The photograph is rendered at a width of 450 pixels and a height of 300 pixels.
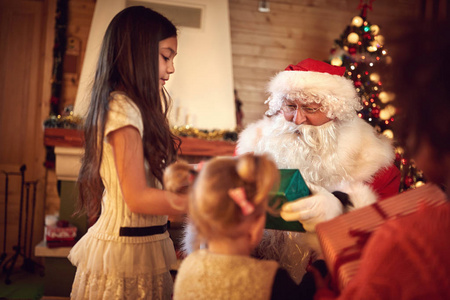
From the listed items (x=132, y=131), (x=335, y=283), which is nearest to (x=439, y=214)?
(x=335, y=283)

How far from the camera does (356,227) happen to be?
3.21 ft

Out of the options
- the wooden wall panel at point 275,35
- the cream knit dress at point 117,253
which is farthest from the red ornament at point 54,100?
the cream knit dress at point 117,253

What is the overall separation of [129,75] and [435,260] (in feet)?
3.19

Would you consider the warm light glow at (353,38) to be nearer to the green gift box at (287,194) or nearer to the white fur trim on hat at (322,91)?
the white fur trim on hat at (322,91)

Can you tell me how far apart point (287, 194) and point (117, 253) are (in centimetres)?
54

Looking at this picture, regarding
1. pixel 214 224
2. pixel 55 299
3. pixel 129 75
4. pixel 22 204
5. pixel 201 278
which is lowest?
pixel 55 299

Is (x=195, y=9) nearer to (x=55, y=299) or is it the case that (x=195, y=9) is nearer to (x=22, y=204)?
(x=22, y=204)

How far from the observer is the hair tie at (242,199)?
3.04 feet

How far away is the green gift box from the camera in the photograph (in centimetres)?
124

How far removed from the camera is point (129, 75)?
130 cm

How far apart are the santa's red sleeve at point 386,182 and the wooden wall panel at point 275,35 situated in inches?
112

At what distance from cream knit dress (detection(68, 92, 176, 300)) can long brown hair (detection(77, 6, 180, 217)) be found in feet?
0.14

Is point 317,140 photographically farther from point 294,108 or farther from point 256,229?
point 256,229

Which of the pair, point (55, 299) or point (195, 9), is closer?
point (55, 299)
